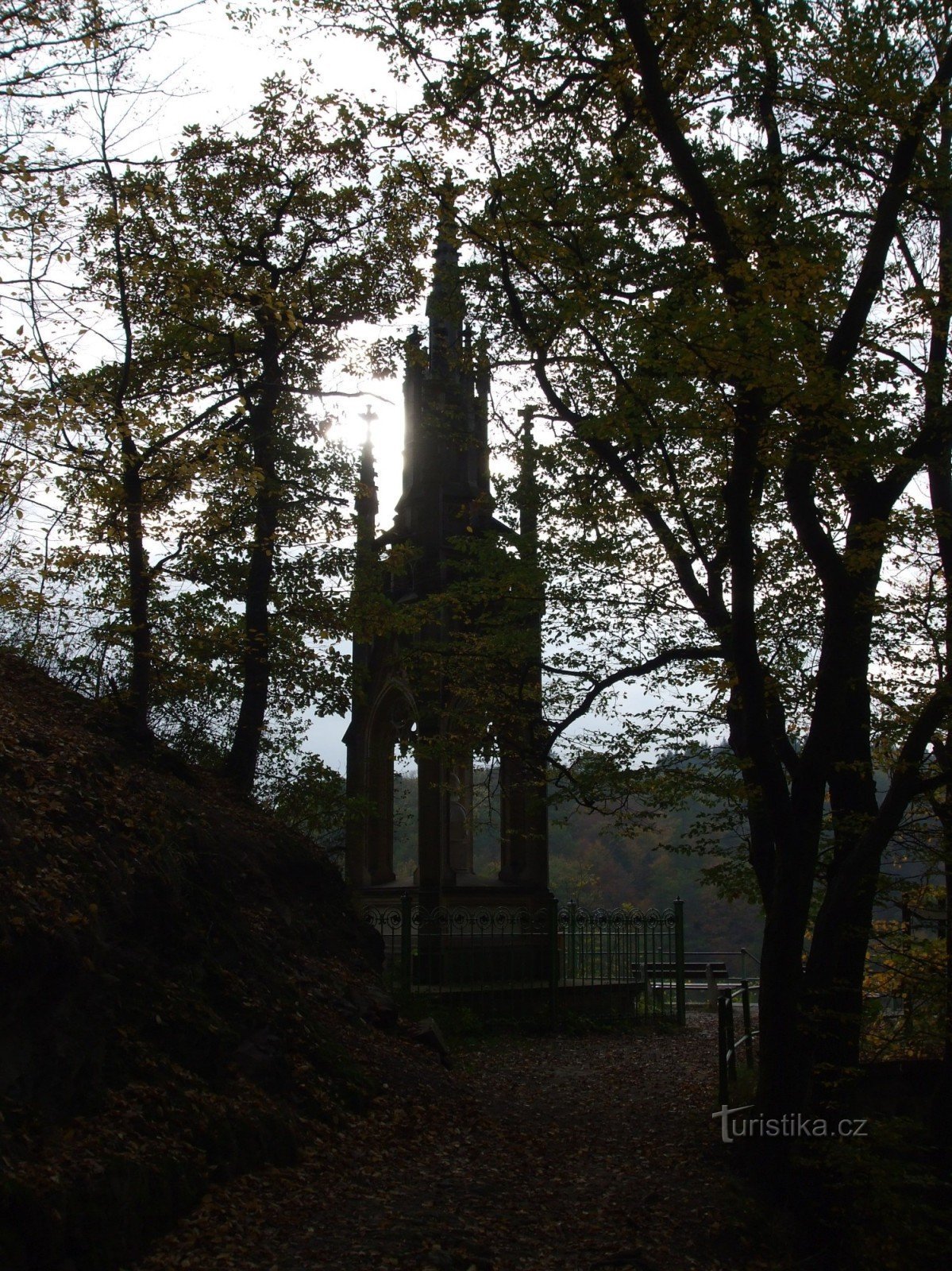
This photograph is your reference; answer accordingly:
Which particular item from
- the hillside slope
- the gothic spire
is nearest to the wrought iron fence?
the hillside slope

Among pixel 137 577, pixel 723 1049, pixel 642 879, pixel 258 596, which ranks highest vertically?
pixel 258 596

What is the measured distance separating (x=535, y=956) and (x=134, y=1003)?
1072 centimetres

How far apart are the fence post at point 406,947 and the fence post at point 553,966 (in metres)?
2.12

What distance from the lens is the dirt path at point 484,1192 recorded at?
5.82 m

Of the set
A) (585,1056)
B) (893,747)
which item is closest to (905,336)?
(893,747)

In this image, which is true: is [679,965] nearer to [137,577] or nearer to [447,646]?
[447,646]

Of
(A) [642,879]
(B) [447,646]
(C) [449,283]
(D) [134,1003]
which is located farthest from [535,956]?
(A) [642,879]

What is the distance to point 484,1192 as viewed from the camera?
722 centimetres

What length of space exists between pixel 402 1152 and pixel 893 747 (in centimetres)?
609

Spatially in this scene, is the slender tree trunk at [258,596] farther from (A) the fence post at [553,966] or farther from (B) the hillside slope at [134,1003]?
(A) the fence post at [553,966]

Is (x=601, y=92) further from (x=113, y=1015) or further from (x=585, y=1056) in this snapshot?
(x=585, y=1056)

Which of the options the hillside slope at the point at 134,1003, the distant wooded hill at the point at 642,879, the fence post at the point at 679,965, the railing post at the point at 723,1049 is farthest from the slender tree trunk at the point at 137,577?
the distant wooded hill at the point at 642,879

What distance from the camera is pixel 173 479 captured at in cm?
940

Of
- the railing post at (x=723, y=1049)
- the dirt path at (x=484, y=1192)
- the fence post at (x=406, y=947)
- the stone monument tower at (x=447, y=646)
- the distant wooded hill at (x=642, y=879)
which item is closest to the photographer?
the dirt path at (x=484, y=1192)
